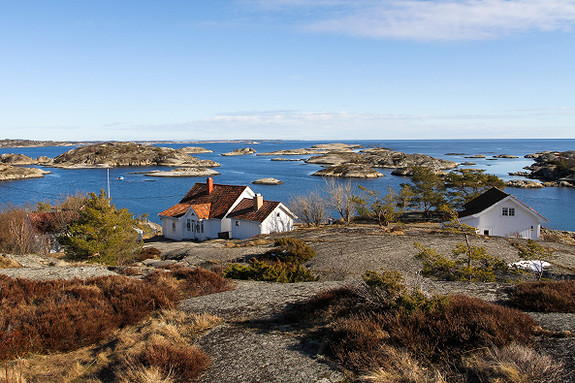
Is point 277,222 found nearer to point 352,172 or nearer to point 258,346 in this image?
point 258,346

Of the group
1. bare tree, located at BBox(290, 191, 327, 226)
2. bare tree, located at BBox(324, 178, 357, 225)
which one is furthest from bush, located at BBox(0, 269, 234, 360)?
bare tree, located at BBox(324, 178, 357, 225)

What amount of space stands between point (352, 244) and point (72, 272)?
19.5 m

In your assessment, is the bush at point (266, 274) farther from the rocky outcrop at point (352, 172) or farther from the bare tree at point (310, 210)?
the rocky outcrop at point (352, 172)

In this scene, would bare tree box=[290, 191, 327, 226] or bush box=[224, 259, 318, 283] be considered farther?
bare tree box=[290, 191, 327, 226]

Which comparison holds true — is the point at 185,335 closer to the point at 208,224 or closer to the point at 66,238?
the point at 66,238

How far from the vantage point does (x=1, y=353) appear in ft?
23.8

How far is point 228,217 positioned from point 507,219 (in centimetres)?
2747

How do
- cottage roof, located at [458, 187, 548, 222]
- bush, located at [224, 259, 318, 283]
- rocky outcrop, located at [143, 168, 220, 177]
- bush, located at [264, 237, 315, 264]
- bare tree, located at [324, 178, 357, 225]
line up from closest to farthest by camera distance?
bush, located at [224, 259, 318, 283]
bush, located at [264, 237, 315, 264]
cottage roof, located at [458, 187, 548, 222]
bare tree, located at [324, 178, 357, 225]
rocky outcrop, located at [143, 168, 220, 177]

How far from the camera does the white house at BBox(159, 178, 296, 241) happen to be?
134 ft

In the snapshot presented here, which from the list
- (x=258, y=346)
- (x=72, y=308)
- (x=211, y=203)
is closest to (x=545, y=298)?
(x=258, y=346)

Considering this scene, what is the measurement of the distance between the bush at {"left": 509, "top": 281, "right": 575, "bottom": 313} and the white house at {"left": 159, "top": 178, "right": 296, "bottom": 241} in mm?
30774

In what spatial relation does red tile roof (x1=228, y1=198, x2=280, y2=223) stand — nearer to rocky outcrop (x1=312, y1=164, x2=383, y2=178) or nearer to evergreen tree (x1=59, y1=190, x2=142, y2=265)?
evergreen tree (x1=59, y1=190, x2=142, y2=265)

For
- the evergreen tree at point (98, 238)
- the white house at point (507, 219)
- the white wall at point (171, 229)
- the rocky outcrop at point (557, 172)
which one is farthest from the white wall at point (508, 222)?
the rocky outcrop at point (557, 172)

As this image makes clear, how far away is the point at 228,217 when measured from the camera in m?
42.2
